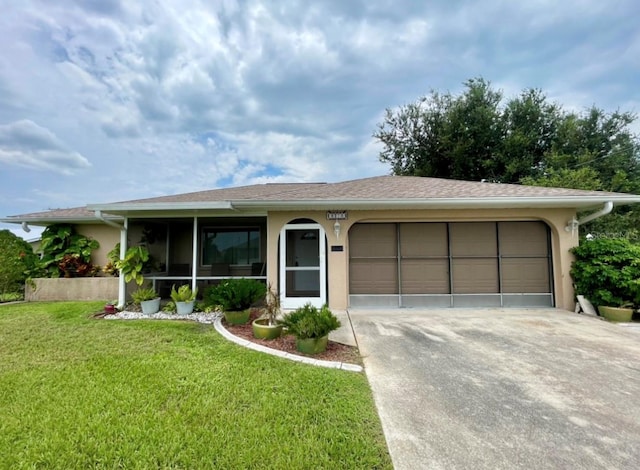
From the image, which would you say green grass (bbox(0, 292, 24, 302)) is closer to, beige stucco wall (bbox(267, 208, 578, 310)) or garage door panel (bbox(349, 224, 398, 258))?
beige stucco wall (bbox(267, 208, 578, 310))

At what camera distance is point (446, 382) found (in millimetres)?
3289

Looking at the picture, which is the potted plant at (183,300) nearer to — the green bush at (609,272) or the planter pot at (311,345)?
the planter pot at (311,345)

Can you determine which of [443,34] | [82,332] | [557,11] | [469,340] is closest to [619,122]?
[557,11]

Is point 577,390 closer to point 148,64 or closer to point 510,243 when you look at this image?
point 510,243

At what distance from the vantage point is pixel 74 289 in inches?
341

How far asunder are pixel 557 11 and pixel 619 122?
457 inches

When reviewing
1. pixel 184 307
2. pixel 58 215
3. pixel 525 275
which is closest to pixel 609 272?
pixel 525 275

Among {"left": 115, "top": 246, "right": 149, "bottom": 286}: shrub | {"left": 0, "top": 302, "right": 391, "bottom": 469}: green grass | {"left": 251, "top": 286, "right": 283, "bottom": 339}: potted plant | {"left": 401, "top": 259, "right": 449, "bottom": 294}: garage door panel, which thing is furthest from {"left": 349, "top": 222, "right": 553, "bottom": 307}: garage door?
{"left": 115, "top": 246, "right": 149, "bottom": 286}: shrub

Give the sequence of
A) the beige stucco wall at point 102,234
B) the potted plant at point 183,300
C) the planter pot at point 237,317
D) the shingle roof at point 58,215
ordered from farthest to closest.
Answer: the beige stucco wall at point 102,234 → the shingle roof at point 58,215 → the potted plant at point 183,300 → the planter pot at point 237,317

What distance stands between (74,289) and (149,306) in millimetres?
3910

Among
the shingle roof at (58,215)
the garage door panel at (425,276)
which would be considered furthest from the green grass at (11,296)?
the garage door panel at (425,276)

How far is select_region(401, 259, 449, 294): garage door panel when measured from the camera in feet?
24.2

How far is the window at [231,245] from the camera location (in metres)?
9.66

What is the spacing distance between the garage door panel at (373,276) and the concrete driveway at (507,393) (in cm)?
183
